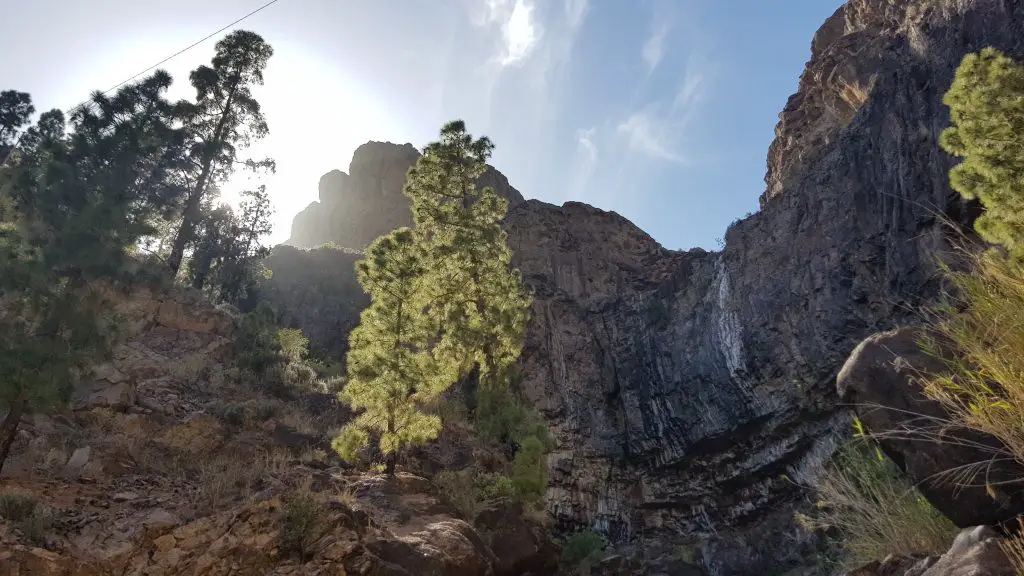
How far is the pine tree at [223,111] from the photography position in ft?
76.2

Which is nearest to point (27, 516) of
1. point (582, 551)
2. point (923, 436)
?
point (923, 436)

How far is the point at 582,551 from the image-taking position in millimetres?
14242

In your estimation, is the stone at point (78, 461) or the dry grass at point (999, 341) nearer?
the dry grass at point (999, 341)

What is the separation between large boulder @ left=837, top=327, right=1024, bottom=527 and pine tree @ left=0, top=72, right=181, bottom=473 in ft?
36.0

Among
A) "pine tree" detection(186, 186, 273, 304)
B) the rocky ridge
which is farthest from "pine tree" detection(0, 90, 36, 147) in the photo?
the rocky ridge

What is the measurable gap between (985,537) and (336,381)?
1999 centimetres

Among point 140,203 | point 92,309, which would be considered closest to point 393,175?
point 140,203

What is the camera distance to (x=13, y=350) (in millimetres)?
8055

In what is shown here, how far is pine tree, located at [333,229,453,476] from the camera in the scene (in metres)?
10.9

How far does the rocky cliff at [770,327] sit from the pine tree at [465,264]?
8.29 meters

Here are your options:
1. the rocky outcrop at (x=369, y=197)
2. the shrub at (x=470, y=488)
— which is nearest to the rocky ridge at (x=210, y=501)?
the shrub at (x=470, y=488)

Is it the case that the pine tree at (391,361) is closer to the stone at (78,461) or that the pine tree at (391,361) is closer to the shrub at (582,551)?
the stone at (78,461)

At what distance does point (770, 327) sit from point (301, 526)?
1988 centimetres

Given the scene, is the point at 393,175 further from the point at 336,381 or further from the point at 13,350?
the point at 13,350
